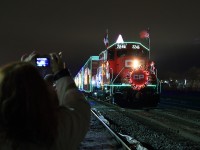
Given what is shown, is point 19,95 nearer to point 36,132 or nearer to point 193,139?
point 36,132

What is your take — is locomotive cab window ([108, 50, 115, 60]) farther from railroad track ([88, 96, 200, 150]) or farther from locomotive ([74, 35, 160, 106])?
railroad track ([88, 96, 200, 150])

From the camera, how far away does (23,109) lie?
6.31 ft

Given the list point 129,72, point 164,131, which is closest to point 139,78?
point 129,72

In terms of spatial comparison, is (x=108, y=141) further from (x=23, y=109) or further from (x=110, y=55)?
(x=110, y=55)

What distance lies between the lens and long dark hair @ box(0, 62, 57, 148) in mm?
1914

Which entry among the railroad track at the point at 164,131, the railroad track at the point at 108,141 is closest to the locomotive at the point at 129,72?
the railroad track at the point at 164,131

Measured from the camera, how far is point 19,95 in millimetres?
1924

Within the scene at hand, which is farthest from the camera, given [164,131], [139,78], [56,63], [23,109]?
[139,78]

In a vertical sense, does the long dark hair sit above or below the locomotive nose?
below

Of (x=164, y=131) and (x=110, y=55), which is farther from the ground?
(x=110, y=55)

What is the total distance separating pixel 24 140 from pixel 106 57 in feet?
68.1

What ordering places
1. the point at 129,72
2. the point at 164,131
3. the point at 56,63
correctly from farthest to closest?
the point at 129,72 < the point at 164,131 < the point at 56,63

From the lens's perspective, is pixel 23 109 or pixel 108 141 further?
pixel 108 141

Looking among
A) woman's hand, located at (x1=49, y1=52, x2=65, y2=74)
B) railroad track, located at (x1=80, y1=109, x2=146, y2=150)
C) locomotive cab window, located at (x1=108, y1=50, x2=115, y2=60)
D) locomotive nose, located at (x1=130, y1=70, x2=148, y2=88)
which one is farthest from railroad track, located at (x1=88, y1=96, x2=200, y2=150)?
woman's hand, located at (x1=49, y1=52, x2=65, y2=74)
